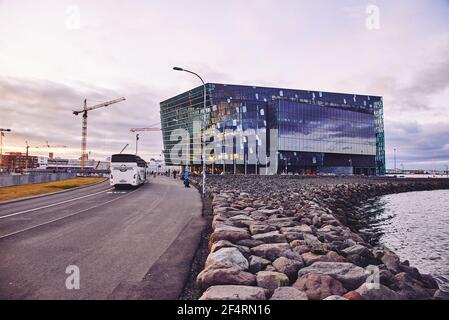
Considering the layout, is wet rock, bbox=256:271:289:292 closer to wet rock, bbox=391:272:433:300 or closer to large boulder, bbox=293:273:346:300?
large boulder, bbox=293:273:346:300

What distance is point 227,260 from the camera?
545cm

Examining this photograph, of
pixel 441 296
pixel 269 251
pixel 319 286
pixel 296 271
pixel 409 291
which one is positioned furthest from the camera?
pixel 269 251

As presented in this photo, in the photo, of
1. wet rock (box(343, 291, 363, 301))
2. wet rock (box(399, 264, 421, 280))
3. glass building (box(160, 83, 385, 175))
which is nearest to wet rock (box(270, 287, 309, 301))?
wet rock (box(343, 291, 363, 301))

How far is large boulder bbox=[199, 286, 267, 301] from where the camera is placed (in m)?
4.05

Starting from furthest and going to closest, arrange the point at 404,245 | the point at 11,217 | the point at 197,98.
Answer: the point at 197,98
the point at 404,245
the point at 11,217

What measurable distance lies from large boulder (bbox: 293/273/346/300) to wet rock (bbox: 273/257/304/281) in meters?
0.50

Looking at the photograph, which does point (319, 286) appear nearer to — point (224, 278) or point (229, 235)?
point (224, 278)

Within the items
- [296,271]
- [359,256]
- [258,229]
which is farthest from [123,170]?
[296,271]

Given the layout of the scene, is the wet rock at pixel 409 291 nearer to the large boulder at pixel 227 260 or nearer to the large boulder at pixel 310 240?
the large boulder at pixel 310 240

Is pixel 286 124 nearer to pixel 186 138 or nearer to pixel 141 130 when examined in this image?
pixel 186 138

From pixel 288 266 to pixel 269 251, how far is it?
93 cm

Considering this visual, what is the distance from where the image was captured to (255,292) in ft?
13.7
